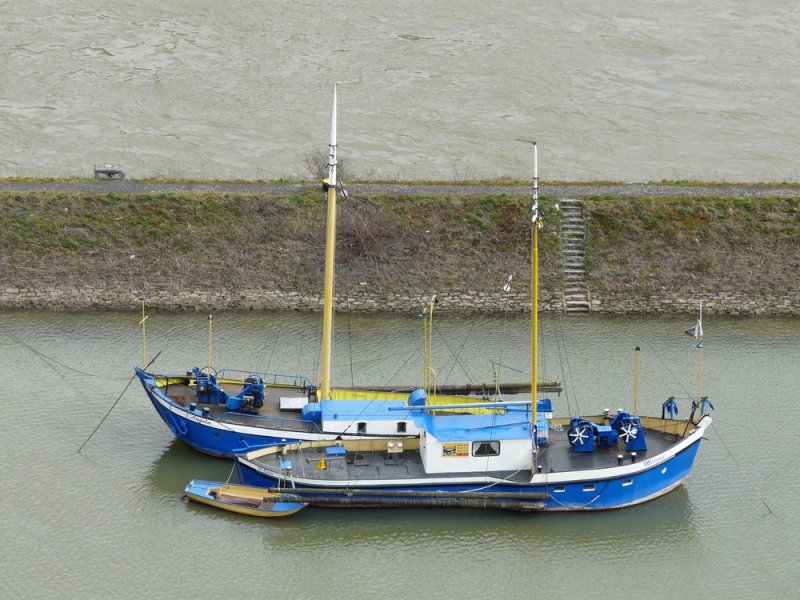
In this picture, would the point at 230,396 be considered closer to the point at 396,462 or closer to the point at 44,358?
the point at 396,462

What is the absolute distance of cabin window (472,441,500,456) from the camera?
3309 cm

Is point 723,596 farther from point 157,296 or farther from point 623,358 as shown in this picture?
point 157,296

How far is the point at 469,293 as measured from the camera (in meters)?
49.0

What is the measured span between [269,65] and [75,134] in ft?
36.4

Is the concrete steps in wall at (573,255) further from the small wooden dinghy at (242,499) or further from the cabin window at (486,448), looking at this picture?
the small wooden dinghy at (242,499)

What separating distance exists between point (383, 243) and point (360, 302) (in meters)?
3.71

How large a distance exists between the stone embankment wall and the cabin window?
15.3 m

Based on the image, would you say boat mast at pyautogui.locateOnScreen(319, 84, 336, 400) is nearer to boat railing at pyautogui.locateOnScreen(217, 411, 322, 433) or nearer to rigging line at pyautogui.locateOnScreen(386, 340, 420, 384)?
boat railing at pyautogui.locateOnScreen(217, 411, 322, 433)

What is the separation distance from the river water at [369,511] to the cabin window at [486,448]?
1599 mm

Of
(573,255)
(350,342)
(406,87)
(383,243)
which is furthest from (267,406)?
(406,87)

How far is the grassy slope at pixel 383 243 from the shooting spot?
4936 cm

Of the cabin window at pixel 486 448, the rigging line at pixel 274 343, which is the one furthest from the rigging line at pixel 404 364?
the cabin window at pixel 486 448

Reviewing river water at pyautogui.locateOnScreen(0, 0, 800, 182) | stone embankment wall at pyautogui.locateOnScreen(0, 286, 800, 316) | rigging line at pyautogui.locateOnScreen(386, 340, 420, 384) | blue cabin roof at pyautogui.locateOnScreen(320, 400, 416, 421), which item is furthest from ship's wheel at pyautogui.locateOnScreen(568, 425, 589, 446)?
river water at pyautogui.locateOnScreen(0, 0, 800, 182)

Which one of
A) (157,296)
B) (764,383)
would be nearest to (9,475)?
(157,296)
